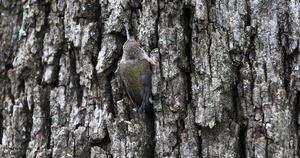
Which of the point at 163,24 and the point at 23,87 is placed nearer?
the point at 163,24

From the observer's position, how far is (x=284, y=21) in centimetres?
235

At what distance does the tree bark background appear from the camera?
89.5 inches

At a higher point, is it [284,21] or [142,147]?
[284,21]

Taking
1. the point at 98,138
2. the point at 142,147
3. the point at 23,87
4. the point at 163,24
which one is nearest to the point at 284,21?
the point at 163,24

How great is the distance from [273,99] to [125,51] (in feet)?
4.35

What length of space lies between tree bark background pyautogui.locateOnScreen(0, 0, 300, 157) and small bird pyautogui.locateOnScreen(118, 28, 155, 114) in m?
0.08

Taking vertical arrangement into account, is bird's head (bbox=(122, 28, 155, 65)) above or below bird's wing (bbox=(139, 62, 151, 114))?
above

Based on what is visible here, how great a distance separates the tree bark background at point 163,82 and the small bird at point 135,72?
3.2 inches

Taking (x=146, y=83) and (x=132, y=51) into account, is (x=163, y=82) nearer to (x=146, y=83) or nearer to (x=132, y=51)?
(x=146, y=83)

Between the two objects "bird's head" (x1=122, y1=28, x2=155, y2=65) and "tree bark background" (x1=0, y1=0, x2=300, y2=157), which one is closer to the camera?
"tree bark background" (x1=0, y1=0, x2=300, y2=157)

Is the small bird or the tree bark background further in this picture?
the small bird

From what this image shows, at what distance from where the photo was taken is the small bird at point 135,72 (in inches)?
98.2

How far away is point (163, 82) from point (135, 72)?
336mm

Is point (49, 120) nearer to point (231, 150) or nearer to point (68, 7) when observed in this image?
point (68, 7)
